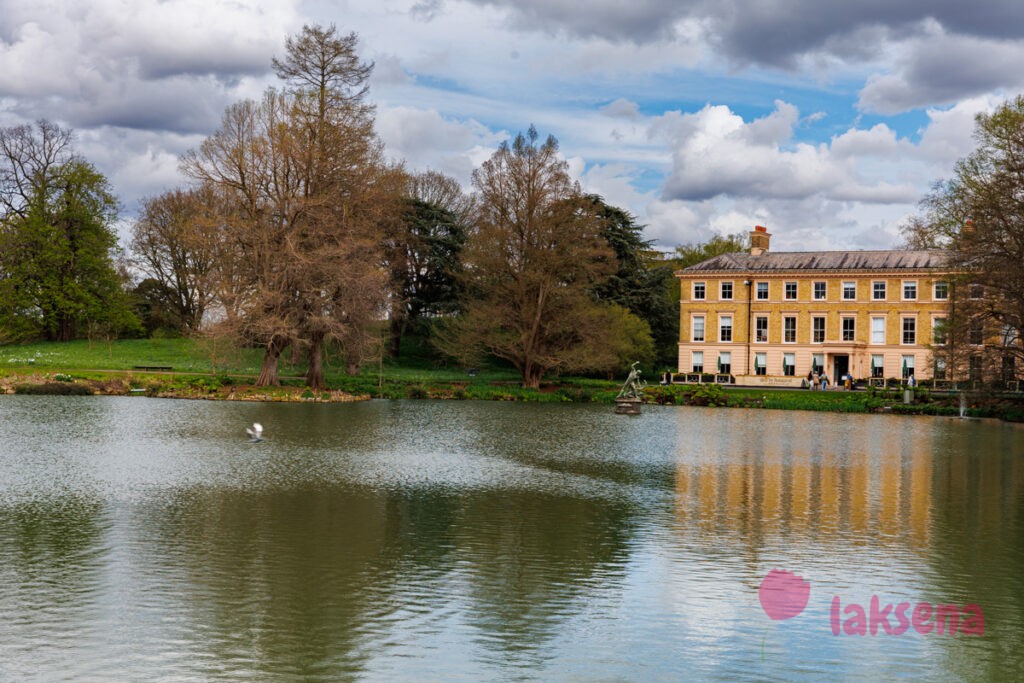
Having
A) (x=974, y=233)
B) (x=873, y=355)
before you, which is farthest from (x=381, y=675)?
(x=873, y=355)

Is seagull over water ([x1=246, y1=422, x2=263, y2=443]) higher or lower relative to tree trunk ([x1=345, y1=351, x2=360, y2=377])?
lower

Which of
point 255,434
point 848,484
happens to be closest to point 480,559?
point 848,484

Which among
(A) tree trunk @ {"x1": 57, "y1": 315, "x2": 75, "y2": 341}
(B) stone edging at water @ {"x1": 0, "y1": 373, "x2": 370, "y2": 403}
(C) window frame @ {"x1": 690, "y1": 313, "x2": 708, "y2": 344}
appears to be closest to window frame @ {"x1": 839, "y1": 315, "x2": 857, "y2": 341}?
(C) window frame @ {"x1": 690, "y1": 313, "x2": 708, "y2": 344}

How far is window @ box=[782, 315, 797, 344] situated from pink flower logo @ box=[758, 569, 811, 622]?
57.6 m

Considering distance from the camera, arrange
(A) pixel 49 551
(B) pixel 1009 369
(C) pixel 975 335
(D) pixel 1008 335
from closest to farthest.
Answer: (A) pixel 49 551 < (B) pixel 1009 369 < (C) pixel 975 335 < (D) pixel 1008 335

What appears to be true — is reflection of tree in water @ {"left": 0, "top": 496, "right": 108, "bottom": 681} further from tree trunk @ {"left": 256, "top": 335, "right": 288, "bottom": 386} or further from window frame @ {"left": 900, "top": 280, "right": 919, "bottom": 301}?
window frame @ {"left": 900, "top": 280, "right": 919, "bottom": 301}

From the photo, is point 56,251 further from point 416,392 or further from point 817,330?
point 817,330

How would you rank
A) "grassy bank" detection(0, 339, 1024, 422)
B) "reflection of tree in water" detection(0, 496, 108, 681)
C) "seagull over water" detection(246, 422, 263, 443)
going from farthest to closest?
"grassy bank" detection(0, 339, 1024, 422) → "seagull over water" detection(246, 422, 263, 443) → "reflection of tree in water" detection(0, 496, 108, 681)

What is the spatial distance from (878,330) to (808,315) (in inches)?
185

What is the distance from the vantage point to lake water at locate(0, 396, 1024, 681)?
962 centimetres

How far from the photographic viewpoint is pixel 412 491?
19.4 m

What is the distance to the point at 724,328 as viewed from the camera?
6950cm

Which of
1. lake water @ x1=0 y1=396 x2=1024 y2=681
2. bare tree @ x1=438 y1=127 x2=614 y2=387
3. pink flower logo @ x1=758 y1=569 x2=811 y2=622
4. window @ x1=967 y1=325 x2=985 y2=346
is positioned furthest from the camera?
bare tree @ x1=438 y1=127 x2=614 y2=387

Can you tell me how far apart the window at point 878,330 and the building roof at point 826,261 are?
3.54 metres
